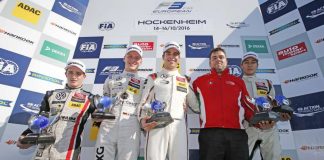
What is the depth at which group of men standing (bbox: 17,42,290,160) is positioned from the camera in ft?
8.11

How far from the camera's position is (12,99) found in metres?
3.48

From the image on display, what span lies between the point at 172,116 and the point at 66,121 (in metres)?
1.24

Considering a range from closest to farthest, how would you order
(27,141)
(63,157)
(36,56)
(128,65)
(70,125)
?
(27,141), (63,157), (70,125), (128,65), (36,56)

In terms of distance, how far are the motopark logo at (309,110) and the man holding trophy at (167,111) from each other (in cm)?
183

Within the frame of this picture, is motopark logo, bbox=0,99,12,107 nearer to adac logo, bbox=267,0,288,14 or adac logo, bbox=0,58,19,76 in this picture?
adac logo, bbox=0,58,19,76

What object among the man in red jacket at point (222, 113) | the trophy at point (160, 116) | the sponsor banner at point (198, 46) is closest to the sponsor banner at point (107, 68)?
the sponsor banner at point (198, 46)

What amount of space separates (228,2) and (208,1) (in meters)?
0.39

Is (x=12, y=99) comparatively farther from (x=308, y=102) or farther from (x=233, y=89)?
(x=308, y=102)

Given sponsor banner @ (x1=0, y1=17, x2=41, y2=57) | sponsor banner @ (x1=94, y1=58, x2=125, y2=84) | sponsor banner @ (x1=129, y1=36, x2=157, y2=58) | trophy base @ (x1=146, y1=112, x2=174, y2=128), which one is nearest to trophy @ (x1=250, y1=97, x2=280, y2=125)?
trophy base @ (x1=146, y1=112, x2=174, y2=128)

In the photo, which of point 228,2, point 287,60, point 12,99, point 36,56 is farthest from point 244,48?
point 12,99

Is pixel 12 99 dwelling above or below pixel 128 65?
below

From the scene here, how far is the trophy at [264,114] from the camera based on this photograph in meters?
2.48

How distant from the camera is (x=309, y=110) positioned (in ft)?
11.5

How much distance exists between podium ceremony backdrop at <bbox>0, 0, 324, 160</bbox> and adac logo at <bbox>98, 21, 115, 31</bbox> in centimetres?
2
